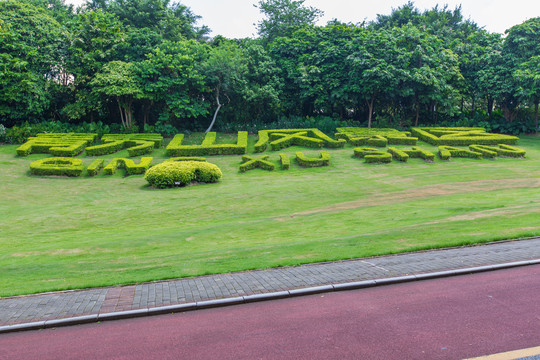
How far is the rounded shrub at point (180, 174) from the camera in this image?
20.1m

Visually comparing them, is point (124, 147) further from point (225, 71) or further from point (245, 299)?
point (245, 299)

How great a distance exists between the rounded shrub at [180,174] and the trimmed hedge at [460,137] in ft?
63.5

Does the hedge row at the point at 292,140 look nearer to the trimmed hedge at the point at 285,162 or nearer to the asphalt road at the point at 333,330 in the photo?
the trimmed hedge at the point at 285,162

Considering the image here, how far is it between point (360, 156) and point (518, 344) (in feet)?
75.1

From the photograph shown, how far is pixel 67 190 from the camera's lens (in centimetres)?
2022

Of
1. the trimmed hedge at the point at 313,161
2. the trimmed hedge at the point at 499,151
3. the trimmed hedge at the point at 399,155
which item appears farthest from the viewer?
the trimmed hedge at the point at 499,151

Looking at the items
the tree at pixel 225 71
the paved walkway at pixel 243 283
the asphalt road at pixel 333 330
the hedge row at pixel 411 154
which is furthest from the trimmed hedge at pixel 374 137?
the asphalt road at pixel 333 330

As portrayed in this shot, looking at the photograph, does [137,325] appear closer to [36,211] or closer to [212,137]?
[36,211]

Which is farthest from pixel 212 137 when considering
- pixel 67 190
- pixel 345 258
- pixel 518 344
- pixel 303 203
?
pixel 518 344

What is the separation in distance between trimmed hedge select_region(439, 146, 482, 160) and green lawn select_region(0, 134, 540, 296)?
1.17 m

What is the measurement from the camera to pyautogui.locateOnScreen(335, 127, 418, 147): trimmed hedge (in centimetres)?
3039

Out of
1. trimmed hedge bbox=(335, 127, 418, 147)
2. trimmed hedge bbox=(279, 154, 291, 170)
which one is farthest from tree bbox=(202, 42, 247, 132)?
trimmed hedge bbox=(279, 154, 291, 170)

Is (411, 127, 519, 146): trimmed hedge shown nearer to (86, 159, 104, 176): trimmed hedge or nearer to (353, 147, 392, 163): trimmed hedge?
(353, 147, 392, 163): trimmed hedge

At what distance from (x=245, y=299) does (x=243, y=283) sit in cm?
77
